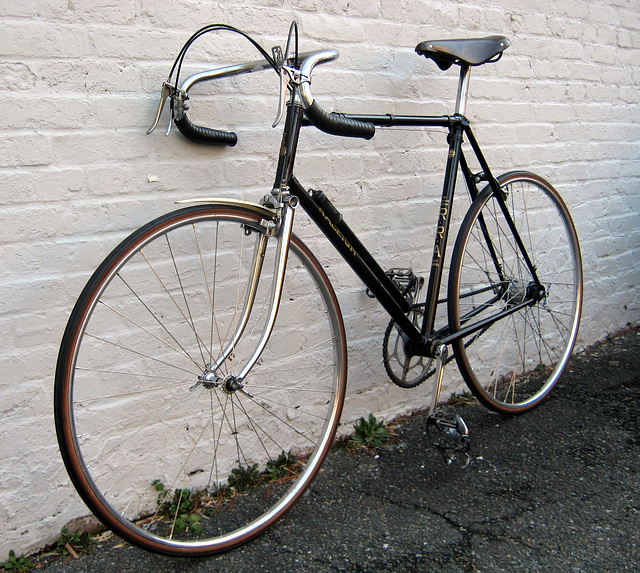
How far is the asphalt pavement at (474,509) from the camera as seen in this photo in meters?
1.98

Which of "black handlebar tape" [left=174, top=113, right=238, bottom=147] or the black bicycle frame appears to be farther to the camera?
the black bicycle frame

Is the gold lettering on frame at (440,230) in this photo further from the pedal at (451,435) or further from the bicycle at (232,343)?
the pedal at (451,435)

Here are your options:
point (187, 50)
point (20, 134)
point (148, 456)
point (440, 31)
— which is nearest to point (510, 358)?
point (440, 31)

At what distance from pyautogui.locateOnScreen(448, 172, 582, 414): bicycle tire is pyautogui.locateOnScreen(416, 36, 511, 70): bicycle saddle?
482 millimetres

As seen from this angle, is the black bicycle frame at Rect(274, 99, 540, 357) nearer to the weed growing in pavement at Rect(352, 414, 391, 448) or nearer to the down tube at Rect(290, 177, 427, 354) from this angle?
the down tube at Rect(290, 177, 427, 354)

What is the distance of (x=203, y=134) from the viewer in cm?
201

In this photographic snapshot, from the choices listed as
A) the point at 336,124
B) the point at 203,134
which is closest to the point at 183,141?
the point at 203,134

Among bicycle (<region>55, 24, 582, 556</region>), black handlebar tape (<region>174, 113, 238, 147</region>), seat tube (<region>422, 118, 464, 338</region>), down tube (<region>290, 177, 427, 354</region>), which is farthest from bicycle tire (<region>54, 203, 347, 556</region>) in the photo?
seat tube (<region>422, 118, 464, 338</region>)

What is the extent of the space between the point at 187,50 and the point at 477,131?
133cm

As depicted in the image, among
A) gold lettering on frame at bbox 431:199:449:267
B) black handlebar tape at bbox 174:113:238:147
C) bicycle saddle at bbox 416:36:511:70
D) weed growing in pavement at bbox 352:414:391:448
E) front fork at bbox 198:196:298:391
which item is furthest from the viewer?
weed growing in pavement at bbox 352:414:391:448

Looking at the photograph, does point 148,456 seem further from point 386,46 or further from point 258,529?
point 386,46

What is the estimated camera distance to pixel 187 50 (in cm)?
206

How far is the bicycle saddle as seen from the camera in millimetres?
2305

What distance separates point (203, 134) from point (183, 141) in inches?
4.3
